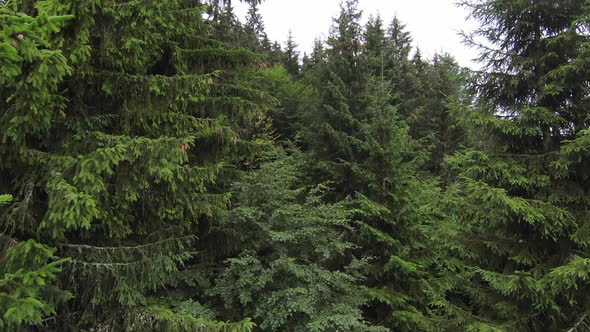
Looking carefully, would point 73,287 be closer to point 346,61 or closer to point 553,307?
point 553,307

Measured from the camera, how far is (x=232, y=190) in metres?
7.81

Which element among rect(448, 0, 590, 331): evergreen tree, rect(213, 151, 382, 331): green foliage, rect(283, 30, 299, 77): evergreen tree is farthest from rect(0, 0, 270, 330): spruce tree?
rect(283, 30, 299, 77): evergreen tree

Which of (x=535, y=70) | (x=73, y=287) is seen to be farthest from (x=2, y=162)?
(x=535, y=70)

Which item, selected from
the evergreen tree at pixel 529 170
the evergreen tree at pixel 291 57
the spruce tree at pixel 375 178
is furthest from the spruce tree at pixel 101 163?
the evergreen tree at pixel 291 57

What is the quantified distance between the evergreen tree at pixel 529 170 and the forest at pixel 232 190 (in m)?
0.04

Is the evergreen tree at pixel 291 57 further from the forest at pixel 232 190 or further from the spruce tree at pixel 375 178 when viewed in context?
the forest at pixel 232 190

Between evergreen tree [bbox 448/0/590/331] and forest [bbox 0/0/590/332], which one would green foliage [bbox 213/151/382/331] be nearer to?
forest [bbox 0/0/590/332]

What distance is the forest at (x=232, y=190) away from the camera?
4.02 metres

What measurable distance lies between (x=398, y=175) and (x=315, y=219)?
11.2ft

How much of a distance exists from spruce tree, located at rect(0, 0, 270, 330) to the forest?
2 centimetres

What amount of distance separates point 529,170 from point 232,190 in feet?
18.6

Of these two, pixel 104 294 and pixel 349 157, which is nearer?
pixel 104 294

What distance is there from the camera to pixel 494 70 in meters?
7.11

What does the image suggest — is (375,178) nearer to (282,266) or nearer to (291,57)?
(282,266)
